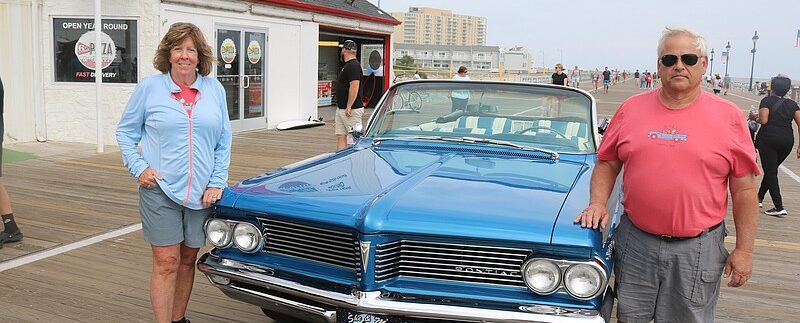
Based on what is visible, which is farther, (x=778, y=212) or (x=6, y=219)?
(x=778, y=212)

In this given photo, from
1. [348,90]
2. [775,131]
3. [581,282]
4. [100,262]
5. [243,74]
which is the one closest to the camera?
[581,282]

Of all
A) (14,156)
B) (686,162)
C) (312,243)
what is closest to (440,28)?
(14,156)

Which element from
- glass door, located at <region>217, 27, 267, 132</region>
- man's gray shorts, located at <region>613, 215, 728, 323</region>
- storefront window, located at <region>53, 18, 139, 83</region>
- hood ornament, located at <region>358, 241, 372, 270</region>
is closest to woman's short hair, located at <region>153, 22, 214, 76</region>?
hood ornament, located at <region>358, 241, 372, 270</region>

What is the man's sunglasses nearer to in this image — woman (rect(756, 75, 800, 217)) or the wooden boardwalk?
the wooden boardwalk

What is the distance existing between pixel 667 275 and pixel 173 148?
92.4 inches

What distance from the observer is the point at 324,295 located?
3068mm

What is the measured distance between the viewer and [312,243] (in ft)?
10.5

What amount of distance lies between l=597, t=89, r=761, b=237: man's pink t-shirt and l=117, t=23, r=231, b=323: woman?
202 cm

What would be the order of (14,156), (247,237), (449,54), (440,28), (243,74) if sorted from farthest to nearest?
(440,28)
(449,54)
(243,74)
(14,156)
(247,237)

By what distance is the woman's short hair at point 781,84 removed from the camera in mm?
7664

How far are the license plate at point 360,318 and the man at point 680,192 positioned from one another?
2.99 ft

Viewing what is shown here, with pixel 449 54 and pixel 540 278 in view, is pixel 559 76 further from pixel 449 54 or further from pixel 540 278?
pixel 449 54

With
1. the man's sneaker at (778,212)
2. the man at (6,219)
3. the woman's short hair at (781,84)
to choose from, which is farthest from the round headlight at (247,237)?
the man's sneaker at (778,212)

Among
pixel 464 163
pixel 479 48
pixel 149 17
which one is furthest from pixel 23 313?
pixel 479 48
